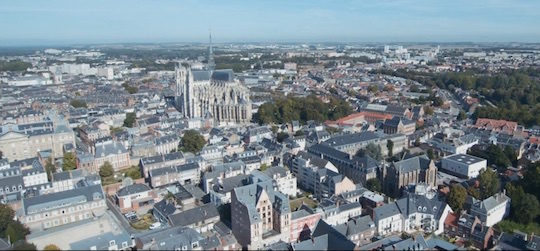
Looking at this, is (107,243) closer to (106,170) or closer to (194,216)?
(194,216)

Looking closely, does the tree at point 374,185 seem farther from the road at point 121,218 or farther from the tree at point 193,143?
the tree at point 193,143

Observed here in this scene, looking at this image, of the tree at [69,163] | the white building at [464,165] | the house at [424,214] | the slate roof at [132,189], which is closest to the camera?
the house at [424,214]

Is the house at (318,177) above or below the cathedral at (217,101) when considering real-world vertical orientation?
below

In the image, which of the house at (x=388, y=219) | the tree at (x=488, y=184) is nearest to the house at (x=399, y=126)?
the tree at (x=488, y=184)

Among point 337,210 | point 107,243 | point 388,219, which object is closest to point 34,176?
point 107,243

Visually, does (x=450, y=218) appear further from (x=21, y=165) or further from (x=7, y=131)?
(x=7, y=131)
